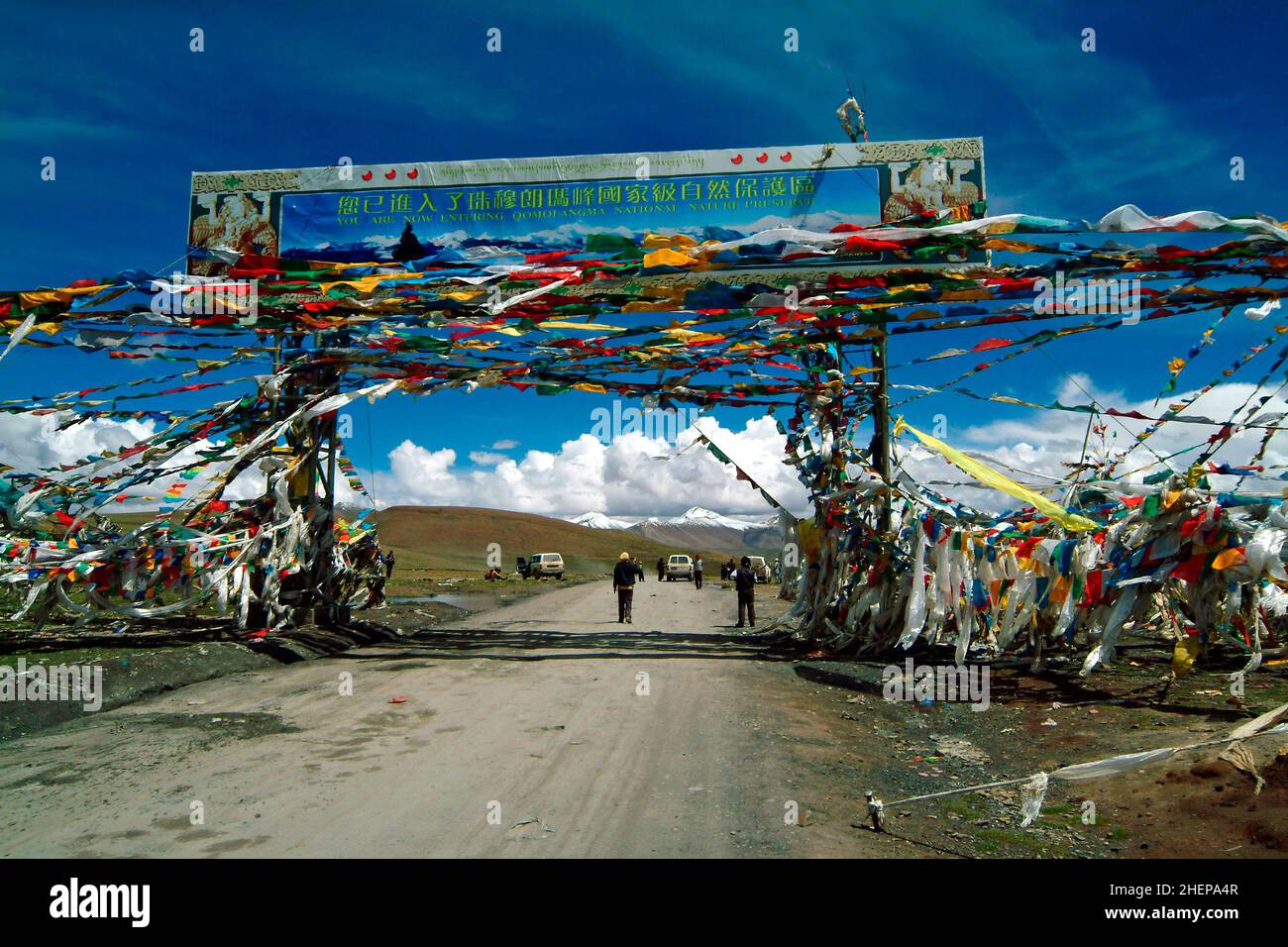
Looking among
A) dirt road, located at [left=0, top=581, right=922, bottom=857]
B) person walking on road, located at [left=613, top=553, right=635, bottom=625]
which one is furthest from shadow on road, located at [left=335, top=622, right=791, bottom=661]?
person walking on road, located at [left=613, top=553, right=635, bottom=625]

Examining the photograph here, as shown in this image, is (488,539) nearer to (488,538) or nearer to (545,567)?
(488,538)

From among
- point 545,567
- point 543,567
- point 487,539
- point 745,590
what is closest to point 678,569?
point 545,567

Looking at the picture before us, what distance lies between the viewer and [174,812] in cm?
504

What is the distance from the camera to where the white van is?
48219 millimetres

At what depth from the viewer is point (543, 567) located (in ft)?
159

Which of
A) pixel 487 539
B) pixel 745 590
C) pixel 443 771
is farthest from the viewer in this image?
pixel 487 539

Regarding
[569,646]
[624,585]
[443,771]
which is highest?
[443,771]

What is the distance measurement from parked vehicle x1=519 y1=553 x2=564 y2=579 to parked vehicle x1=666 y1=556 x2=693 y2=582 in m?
7.10

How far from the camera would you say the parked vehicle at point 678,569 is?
51781mm

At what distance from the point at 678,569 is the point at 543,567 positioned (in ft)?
30.3

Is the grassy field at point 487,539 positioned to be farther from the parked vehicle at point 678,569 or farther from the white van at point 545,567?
the white van at point 545,567

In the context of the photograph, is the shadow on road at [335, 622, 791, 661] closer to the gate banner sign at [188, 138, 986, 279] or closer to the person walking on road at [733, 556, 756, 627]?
the person walking on road at [733, 556, 756, 627]
